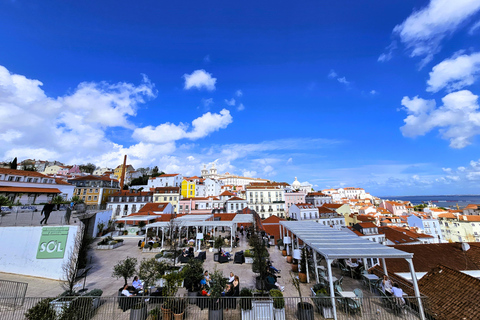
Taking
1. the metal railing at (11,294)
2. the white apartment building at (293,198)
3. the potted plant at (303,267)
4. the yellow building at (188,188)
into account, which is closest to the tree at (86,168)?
the yellow building at (188,188)

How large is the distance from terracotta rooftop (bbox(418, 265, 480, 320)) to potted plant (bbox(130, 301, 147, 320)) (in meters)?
9.08

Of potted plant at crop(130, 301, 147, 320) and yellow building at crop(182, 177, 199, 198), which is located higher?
yellow building at crop(182, 177, 199, 198)

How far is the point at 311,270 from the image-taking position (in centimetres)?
1064

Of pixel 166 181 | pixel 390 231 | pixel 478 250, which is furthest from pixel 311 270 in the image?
pixel 166 181

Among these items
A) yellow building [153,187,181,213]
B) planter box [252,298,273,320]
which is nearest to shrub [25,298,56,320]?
planter box [252,298,273,320]

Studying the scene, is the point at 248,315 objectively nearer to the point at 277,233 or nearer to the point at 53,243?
the point at 53,243

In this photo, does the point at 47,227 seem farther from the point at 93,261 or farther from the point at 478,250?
the point at 478,250

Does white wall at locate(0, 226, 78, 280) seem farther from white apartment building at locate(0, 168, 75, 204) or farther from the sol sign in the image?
white apartment building at locate(0, 168, 75, 204)

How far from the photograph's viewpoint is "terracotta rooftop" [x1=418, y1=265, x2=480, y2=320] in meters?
5.83

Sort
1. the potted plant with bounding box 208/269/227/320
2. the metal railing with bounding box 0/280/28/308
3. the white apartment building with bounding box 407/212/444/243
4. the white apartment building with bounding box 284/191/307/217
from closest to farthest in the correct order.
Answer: the potted plant with bounding box 208/269/227/320, the metal railing with bounding box 0/280/28/308, the white apartment building with bounding box 407/212/444/243, the white apartment building with bounding box 284/191/307/217

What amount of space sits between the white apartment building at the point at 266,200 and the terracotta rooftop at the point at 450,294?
5424cm

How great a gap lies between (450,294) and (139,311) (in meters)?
10.2

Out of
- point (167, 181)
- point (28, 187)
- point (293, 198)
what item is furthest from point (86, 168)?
point (293, 198)

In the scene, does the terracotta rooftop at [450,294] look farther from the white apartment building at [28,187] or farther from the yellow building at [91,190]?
the yellow building at [91,190]
